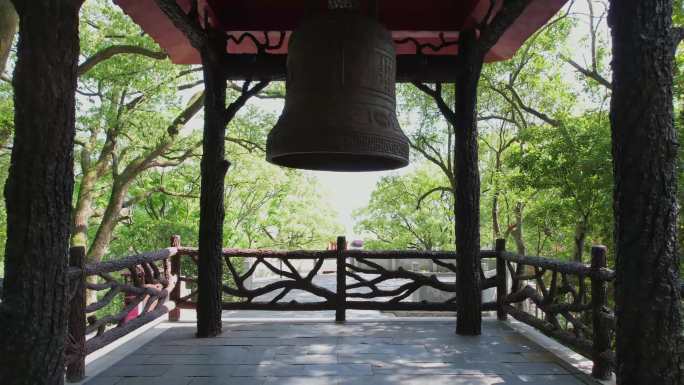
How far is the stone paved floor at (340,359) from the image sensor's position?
12.5 feet

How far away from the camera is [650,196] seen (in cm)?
216

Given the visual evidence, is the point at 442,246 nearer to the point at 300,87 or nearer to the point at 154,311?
the point at 154,311

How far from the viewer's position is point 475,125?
208 inches

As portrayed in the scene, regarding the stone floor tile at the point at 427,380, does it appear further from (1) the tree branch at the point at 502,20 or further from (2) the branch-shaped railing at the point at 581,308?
(1) the tree branch at the point at 502,20

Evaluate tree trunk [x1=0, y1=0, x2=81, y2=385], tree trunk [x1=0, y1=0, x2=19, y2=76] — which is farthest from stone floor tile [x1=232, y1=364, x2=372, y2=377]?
tree trunk [x1=0, y1=0, x2=19, y2=76]

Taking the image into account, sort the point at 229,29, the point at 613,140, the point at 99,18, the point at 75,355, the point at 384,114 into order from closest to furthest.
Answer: the point at 613,140
the point at 384,114
the point at 75,355
the point at 229,29
the point at 99,18

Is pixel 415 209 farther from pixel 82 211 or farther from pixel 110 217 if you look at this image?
pixel 82 211

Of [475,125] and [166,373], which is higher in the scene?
[475,125]

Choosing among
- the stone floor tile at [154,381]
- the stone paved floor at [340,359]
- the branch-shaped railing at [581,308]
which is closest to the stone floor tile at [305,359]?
the stone paved floor at [340,359]

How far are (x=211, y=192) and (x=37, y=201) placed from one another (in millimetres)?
2808

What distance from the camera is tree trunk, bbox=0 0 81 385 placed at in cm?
225

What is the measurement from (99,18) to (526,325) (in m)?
11.4

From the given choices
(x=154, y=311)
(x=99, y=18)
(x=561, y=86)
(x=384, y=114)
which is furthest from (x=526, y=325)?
(x=99, y=18)

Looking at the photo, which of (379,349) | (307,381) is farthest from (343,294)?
(307,381)
